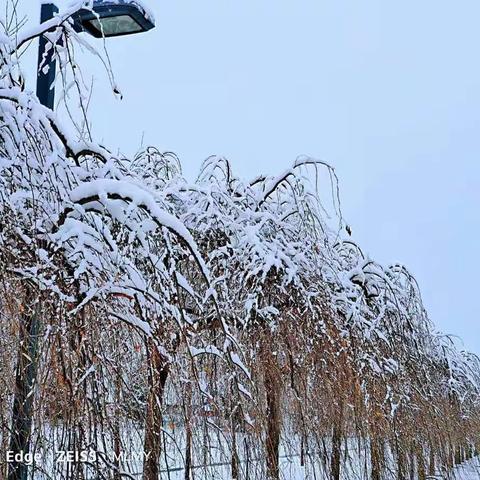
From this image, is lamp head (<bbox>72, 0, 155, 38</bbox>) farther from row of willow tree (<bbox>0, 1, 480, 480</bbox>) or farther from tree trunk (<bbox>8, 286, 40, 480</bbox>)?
tree trunk (<bbox>8, 286, 40, 480</bbox>)

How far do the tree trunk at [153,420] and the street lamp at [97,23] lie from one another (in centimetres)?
107

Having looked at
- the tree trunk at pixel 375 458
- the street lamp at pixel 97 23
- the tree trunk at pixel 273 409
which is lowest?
the tree trunk at pixel 375 458

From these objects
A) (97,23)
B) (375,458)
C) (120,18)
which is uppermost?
(120,18)

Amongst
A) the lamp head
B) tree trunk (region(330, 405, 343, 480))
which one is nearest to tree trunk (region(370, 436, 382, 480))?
tree trunk (region(330, 405, 343, 480))

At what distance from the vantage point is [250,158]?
20.8ft

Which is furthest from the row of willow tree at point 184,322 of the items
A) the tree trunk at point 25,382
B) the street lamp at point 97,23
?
the street lamp at point 97,23

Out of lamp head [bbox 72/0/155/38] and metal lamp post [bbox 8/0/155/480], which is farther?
lamp head [bbox 72/0/155/38]

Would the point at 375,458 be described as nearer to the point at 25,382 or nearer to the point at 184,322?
the point at 184,322

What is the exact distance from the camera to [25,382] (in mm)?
2094

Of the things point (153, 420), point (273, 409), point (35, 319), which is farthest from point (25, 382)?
point (273, 409)

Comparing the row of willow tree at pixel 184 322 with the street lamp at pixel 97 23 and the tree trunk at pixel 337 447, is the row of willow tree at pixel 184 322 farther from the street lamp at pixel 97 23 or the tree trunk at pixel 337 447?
the street lamp at pixel 97 23

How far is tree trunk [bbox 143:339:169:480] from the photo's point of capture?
2.34 meters

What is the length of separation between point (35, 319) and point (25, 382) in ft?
0.63

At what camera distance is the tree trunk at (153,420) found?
2.34 meters
